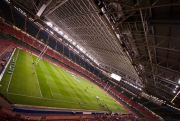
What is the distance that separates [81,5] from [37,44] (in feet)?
83.3

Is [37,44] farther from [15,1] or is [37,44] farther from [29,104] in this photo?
[29,104]

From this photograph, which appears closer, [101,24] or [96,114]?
[101,24]

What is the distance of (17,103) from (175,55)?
56.3 feet

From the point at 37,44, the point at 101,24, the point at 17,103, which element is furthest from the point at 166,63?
the point at 37,44

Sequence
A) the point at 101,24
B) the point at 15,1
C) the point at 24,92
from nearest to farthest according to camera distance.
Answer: the point at 24,92 < the point at 101,24 < the point at 15,1

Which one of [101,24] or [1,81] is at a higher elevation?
[101,24]

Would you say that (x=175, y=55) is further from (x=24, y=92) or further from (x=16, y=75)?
(x=16, y=75)

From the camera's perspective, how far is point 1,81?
1295 cm

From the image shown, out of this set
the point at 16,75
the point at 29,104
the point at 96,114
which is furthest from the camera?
the point at 96,114

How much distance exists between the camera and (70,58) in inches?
1847

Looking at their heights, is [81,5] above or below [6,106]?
above

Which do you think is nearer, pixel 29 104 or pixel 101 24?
pixel 29 104

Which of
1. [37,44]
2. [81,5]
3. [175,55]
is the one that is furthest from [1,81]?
[37,44]

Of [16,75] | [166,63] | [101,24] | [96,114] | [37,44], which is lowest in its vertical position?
[96,114]
